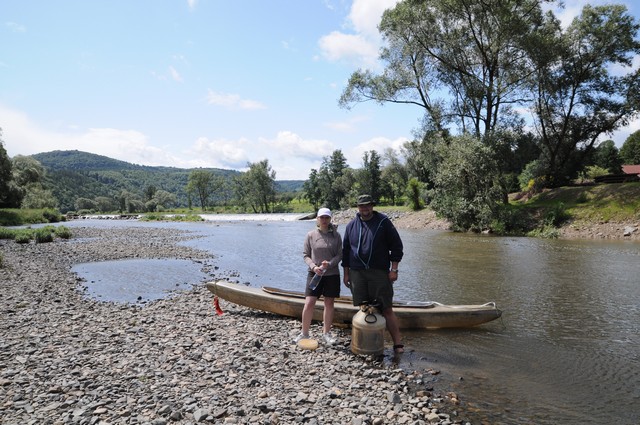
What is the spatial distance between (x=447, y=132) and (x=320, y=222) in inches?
1298

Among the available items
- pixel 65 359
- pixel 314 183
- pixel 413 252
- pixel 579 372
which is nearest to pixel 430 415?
pixel 579 372

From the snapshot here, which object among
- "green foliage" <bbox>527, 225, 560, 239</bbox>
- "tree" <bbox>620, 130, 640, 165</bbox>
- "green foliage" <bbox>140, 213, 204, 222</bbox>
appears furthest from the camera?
"green foliage" <bbox>140, 213, 204, 222</bbox>

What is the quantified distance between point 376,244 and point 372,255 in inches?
8.0

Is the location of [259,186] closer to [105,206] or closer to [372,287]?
[105,206]

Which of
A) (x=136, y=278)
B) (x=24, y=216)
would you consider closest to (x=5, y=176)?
(x=24, y=216)

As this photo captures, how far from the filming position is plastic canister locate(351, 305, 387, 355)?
697 centimetres

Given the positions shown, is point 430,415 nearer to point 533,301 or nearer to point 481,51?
point 533,301

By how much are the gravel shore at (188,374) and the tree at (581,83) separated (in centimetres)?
3426

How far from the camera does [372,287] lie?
7062mm

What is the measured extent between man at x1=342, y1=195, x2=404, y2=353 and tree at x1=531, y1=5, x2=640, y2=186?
107 ft

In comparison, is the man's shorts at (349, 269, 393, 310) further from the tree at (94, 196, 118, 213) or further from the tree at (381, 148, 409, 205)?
the tree at (94, 196, 118, 213)

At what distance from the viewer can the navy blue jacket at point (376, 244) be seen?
6879 mm

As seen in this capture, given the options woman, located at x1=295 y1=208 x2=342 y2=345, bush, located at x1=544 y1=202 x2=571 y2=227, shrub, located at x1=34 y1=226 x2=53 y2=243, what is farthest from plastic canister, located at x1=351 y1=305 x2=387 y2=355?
shrub, located at x1=34 y1=226 x2=53 y2=243

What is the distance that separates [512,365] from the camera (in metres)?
7.05
